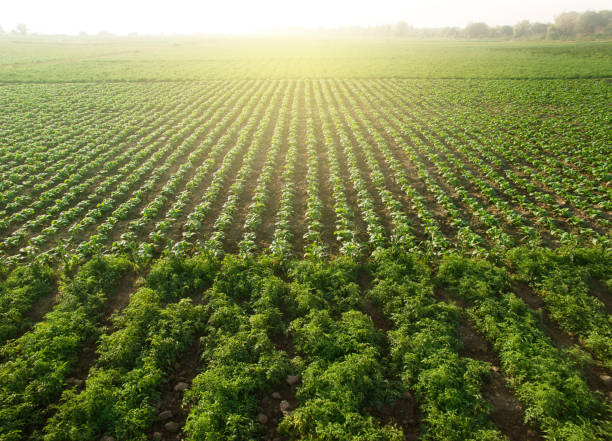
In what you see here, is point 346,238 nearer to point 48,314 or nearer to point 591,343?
point 591,343

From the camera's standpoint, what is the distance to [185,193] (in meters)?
15.7

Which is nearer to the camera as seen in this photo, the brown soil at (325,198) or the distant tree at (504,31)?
the brown soil at (325,198)

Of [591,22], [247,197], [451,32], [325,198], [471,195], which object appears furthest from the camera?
[451,32]

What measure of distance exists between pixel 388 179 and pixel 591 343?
37.7 feet

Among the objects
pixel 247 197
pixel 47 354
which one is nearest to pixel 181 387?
pixel 47 354

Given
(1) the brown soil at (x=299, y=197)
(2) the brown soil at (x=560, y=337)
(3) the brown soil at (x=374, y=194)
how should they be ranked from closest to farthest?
(2) the brown soil at (x=560, y=337)
(1) the brown soil at (x=299, y=197)
(3) the brown soil at (x=374, y=194)

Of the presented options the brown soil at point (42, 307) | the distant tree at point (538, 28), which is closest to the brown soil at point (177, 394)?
the brown soil at point (42, 307)

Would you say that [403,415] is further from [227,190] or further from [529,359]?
[227,190]

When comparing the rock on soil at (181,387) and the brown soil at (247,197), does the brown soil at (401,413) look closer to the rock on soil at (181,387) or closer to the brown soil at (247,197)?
the rock on soil at (181,387)

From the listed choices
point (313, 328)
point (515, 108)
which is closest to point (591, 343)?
point (313, 328)

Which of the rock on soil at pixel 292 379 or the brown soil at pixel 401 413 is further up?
the rock on soil at pixel 292 379

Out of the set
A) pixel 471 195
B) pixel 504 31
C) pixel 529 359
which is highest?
pixel 504 31

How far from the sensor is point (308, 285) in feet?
31.6

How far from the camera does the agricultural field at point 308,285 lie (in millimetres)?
6449
